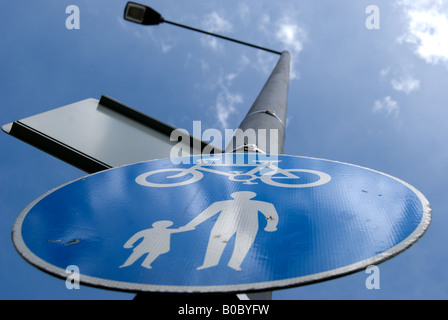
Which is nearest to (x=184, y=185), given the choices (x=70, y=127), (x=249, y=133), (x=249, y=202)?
(x=249, y=202)

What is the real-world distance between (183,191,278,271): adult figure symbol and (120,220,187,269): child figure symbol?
10 centimetres

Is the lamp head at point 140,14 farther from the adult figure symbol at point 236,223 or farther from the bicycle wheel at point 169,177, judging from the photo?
the adult figure symbol at point 236,223

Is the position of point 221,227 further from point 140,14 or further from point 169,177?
point 140,14

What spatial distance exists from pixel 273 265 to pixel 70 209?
110cm

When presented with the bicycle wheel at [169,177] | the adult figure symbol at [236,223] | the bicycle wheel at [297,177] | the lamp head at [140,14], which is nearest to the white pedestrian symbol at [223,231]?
the adult figure symbol at [236,223]

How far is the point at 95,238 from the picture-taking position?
168cm

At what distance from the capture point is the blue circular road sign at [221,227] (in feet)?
4.56

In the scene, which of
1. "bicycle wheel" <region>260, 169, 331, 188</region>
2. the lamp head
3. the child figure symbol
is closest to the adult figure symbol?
the child figure symbol

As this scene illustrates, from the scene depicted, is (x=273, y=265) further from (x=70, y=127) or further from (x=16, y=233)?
(x=70, y=127)

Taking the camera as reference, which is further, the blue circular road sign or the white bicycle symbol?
the white bicycle symbol

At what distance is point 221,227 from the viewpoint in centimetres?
170

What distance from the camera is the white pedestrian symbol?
149 cm

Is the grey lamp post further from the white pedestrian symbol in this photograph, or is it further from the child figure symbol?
the child figure symbol
